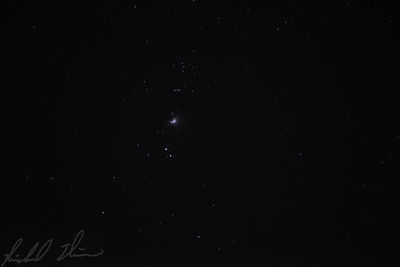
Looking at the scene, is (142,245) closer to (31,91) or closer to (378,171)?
(31,91)

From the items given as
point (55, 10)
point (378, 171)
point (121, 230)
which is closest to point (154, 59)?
point (55, 10)
